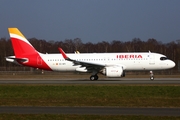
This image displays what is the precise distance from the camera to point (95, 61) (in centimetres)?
4259
